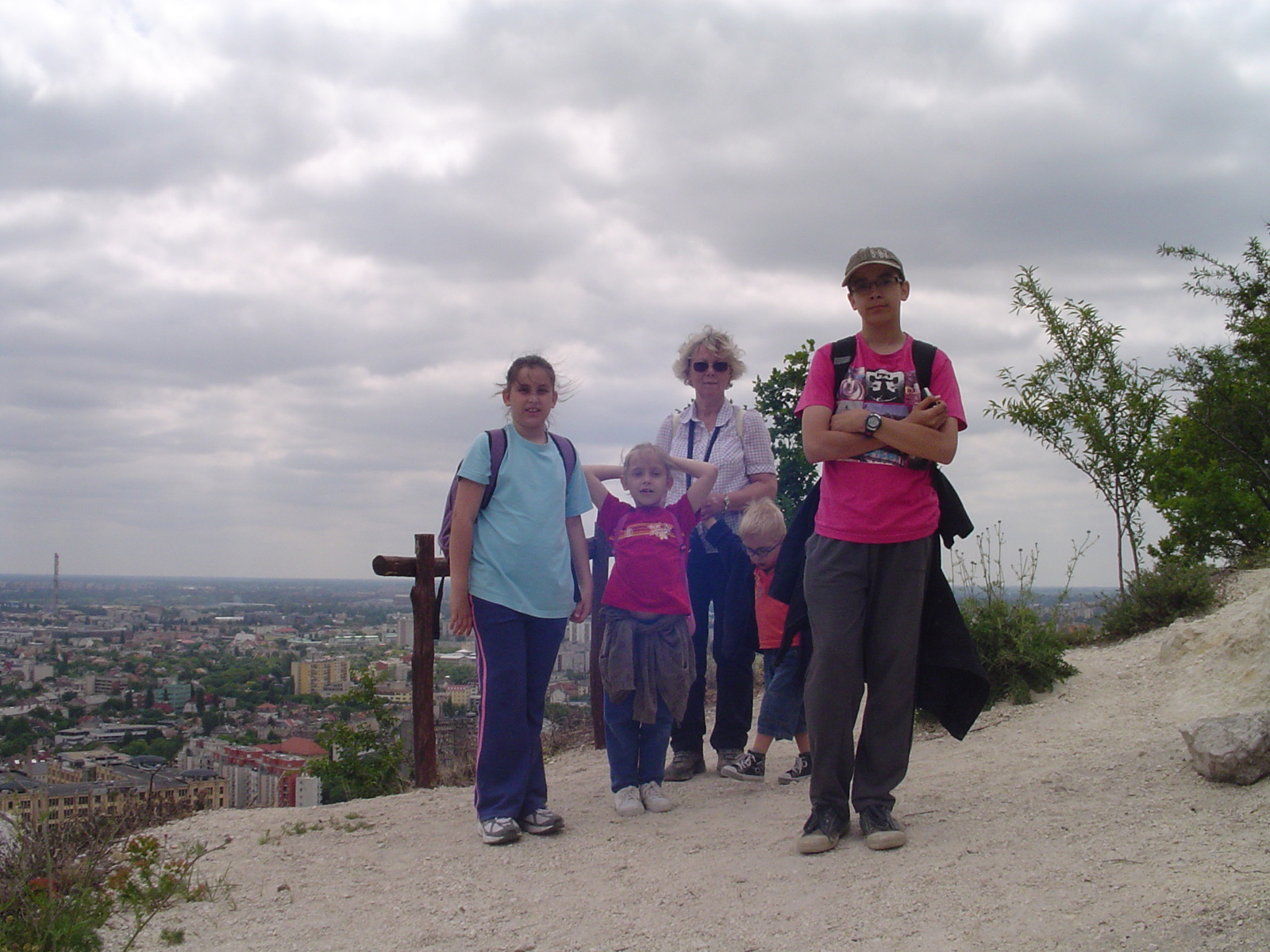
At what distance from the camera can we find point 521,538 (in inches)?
169

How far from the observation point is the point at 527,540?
4309mm

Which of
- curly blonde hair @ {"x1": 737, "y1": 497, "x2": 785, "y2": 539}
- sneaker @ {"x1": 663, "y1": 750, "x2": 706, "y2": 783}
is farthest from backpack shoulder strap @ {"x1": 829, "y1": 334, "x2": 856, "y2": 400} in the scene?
sneaker @ {"x1": 663, "y1": 750, "x2": 706, "y2": 783}

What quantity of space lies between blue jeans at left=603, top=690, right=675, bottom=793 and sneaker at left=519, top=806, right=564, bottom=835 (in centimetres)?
43

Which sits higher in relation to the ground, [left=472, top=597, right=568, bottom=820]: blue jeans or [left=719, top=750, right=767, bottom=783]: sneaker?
[left=472, top=597, right=568, bottom=820]: blue jeans

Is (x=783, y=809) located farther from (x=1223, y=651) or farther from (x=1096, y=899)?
(x=1223, y=651)

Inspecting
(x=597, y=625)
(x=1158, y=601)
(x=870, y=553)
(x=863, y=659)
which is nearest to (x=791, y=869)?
(x=863, y=659)

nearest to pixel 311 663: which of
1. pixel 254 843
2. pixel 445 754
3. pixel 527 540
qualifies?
pixel 445 754

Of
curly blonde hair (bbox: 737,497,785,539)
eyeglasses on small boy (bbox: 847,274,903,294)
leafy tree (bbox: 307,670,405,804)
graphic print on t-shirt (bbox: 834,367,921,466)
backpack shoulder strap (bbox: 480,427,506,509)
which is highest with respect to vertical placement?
eyeglasses on small boy (bbox: 847,274,903,294)

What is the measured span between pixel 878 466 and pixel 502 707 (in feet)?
6.31

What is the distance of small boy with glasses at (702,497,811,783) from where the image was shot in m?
4.89

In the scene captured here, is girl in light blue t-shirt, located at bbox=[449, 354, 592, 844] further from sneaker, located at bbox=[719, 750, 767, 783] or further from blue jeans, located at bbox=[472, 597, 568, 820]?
sneaker, located at bbox=[719, 750, 767, 783]

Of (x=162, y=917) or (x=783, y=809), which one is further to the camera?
(x=783, y=809)

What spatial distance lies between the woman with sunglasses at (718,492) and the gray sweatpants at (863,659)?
1.26 meters

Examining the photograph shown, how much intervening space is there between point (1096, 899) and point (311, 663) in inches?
250
